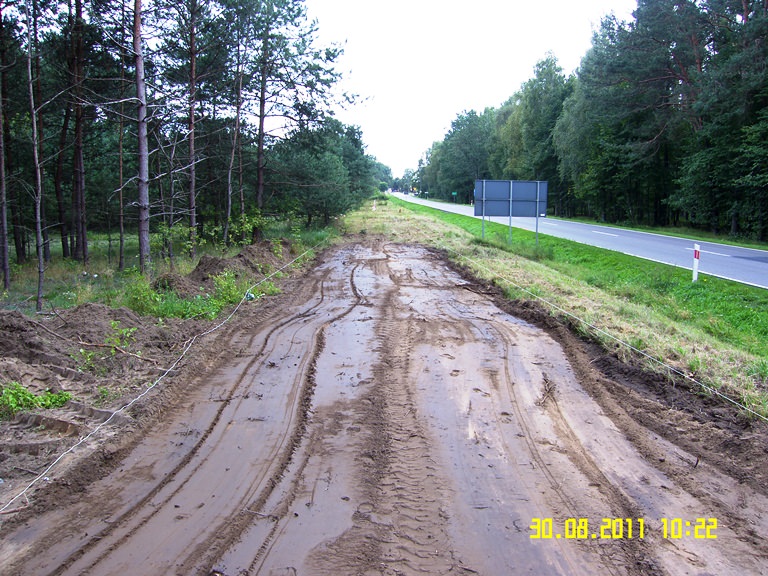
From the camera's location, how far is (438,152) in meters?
121

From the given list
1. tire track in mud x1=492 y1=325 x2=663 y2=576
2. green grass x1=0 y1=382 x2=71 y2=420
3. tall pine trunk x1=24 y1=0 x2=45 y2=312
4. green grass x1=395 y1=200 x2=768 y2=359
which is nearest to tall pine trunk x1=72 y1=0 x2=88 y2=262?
tall pine trunk x1=24 y1=0 x2=45 y2=312

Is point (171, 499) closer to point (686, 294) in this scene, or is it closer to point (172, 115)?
point (686, 294)

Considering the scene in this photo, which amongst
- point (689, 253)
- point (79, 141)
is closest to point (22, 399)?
point (79, 141)

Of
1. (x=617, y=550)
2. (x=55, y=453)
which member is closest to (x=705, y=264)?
(x=617, y=550)

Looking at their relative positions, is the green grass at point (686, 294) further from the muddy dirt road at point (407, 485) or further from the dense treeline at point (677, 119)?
the dense treeline at point (677, 119)

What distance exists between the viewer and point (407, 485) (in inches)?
154

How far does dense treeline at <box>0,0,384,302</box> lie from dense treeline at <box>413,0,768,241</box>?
1797 cm

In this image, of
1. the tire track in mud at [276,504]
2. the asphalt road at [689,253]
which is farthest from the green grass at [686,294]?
the tire track in mud at [276,504]

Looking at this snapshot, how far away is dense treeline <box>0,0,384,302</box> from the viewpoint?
1484 centimetres

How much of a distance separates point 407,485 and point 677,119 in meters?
32.6

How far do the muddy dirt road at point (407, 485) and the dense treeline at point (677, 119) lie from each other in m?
24.0

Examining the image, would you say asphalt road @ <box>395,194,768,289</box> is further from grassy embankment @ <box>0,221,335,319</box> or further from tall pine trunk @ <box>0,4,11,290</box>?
tall pine trunk @ <box>0,4,11,290</box>

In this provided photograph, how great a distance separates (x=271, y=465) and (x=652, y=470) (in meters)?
3.13

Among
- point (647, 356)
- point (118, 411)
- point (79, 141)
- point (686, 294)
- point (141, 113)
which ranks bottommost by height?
point (118, 411)
